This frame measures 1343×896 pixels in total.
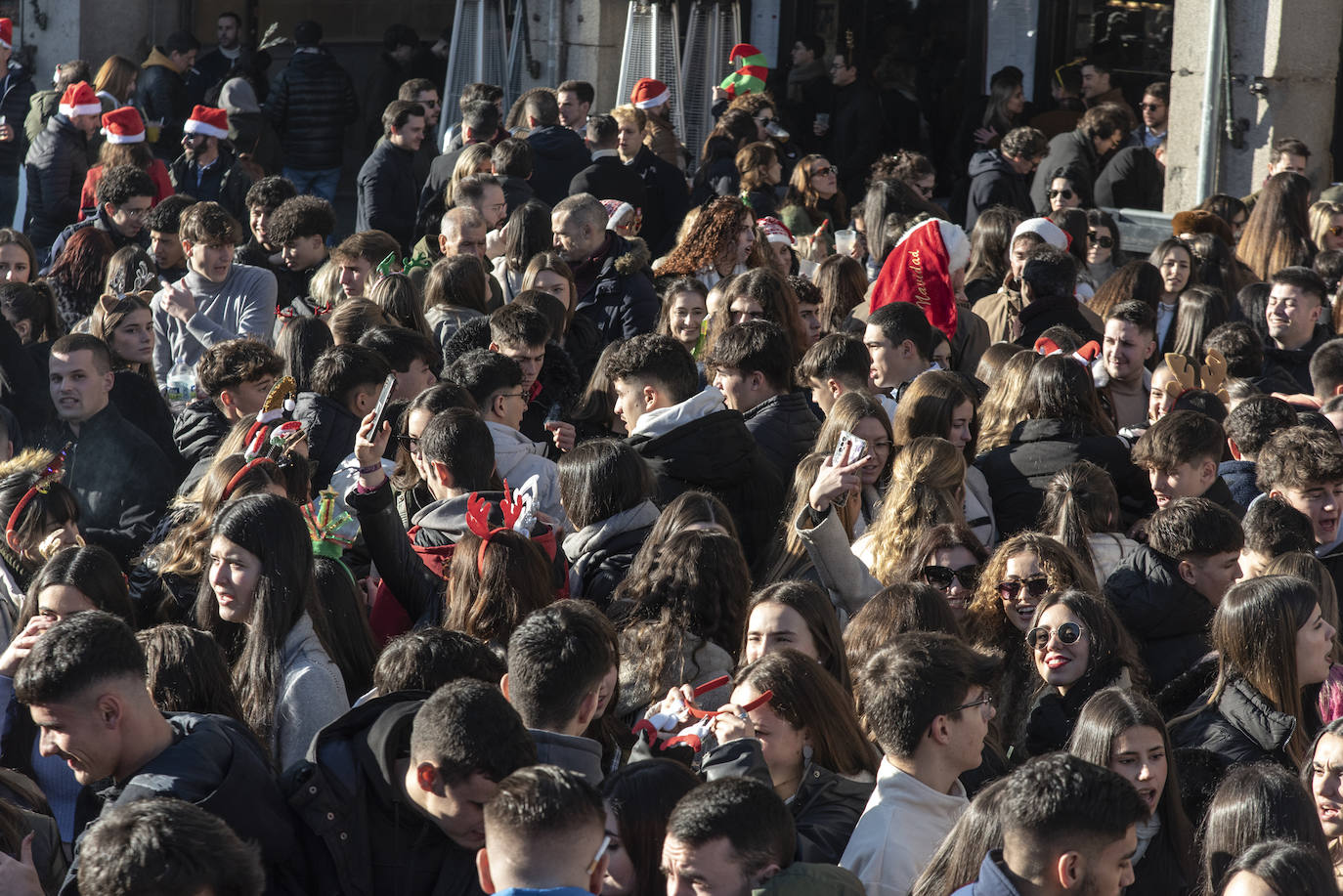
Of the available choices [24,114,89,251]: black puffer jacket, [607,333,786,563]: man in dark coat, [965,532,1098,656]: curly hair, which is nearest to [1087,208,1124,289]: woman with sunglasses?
[607,333,786,563]: man in dark coat

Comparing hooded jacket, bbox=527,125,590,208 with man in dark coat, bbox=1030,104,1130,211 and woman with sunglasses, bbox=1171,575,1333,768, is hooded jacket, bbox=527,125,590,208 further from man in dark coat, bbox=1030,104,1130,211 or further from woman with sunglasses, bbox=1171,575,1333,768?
woman with sunglasses, bbox=1171,575,1333,768

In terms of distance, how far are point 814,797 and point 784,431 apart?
2450 millimetres

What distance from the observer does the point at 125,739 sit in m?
3.16

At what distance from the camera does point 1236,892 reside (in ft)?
9.21

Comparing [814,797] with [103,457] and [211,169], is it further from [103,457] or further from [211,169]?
[211,169]

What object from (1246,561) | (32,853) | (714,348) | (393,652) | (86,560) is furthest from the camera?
(714,348)

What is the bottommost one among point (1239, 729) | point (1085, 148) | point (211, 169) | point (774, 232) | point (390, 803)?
point (1239, 729)

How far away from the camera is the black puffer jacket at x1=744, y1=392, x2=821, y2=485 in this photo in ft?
18.5

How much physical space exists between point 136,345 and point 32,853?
366 centimetres

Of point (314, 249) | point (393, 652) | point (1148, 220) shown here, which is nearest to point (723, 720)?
point (393, 652)

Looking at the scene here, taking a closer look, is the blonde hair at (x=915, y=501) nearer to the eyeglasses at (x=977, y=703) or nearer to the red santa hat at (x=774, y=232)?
the eyeglasses at (x=977, y=703)

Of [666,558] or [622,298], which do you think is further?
[622,298]

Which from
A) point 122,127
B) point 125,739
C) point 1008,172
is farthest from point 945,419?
point 122,127

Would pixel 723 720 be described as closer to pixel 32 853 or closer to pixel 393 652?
pixel 393 652
